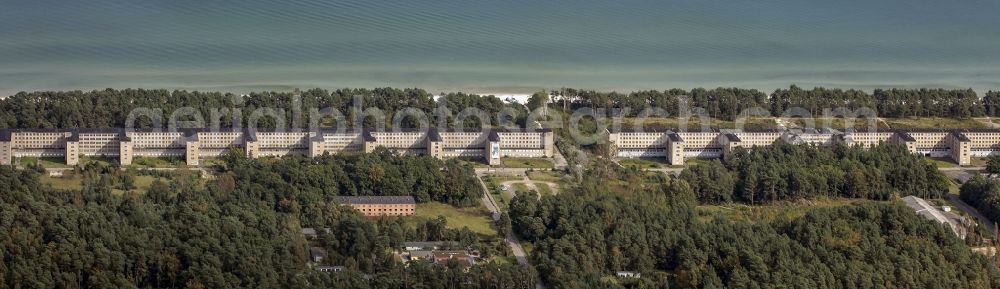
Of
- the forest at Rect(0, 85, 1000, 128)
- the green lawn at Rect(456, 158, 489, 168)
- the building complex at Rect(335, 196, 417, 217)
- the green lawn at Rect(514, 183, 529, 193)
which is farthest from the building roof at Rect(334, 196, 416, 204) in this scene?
the forest at Rect(0, 85, 1000, 128)

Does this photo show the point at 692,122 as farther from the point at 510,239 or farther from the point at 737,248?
the point at 737,248

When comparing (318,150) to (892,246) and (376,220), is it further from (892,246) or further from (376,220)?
(892,246)

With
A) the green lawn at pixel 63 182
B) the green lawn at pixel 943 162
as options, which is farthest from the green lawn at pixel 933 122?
the green lawn at pixel 63 182

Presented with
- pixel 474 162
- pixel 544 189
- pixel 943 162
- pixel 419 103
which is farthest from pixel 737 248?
pixel 419 103

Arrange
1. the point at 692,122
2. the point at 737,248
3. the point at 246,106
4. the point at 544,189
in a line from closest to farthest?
the point at 737,248, the point at 544,189, the point at 246,106, the point at 692,122

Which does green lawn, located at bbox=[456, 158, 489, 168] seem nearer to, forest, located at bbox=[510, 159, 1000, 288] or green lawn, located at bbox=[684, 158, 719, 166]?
green lawn, located at bbox=[684, 158, 719, 166]

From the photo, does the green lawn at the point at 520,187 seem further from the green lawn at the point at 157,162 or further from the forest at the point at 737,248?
the green lawn at the point at 157,162
